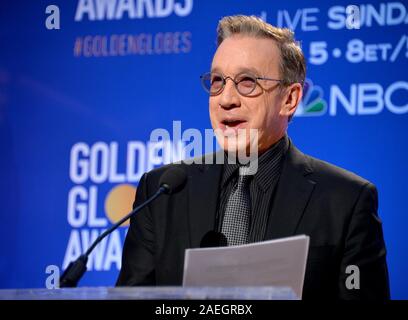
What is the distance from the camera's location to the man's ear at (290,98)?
7.55ft

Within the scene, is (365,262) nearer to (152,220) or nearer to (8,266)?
(152,220)

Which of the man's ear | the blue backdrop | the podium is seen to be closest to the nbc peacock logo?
the blue backdrop

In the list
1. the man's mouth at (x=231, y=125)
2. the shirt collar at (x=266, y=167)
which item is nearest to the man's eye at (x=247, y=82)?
the man's mouth at (x=231, y=125)

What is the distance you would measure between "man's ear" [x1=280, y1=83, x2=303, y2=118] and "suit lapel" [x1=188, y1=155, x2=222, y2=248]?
0.29 metres

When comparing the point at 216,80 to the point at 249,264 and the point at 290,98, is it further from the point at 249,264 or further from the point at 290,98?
the point at 249,264

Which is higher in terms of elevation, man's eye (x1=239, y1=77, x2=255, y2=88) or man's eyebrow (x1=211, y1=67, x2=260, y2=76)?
man's eyebrow (x1=211, y1=67, x2=260, y2=76)

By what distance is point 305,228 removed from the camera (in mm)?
2086

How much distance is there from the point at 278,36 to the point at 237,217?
0.62 metres

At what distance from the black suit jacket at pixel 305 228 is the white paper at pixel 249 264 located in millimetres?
447

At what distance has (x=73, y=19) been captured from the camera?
3.10 metres

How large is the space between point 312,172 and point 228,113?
0.34 m

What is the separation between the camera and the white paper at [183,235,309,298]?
1498mm

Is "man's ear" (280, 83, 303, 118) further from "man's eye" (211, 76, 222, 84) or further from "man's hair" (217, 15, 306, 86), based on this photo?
"man's eye" (211, 76, 222, 84)
